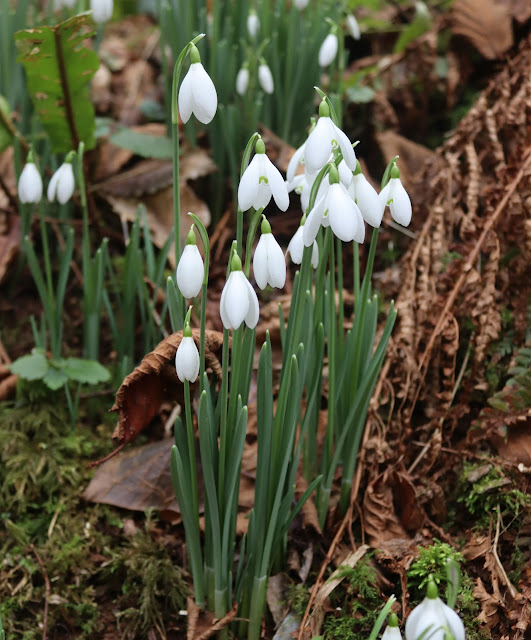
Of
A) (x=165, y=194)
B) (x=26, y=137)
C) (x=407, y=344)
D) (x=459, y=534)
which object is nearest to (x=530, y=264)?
(x=407, y=344)

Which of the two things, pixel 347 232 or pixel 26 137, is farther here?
pixel 26 137

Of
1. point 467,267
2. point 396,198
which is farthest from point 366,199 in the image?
point 467,267

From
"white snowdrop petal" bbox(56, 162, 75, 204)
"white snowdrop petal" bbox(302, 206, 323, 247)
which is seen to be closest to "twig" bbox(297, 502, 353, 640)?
"white snowdrop petal" bbox(302, 206, 323, 247)

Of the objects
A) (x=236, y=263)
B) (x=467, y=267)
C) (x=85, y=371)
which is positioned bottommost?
(x=85, y=371)

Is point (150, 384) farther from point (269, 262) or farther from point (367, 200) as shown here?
point (367, 200)

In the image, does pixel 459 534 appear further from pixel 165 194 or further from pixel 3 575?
pixel 165 194

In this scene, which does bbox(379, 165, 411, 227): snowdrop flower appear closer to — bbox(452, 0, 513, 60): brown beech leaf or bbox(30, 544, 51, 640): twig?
bbox(30, 544, 51, 640): twig
